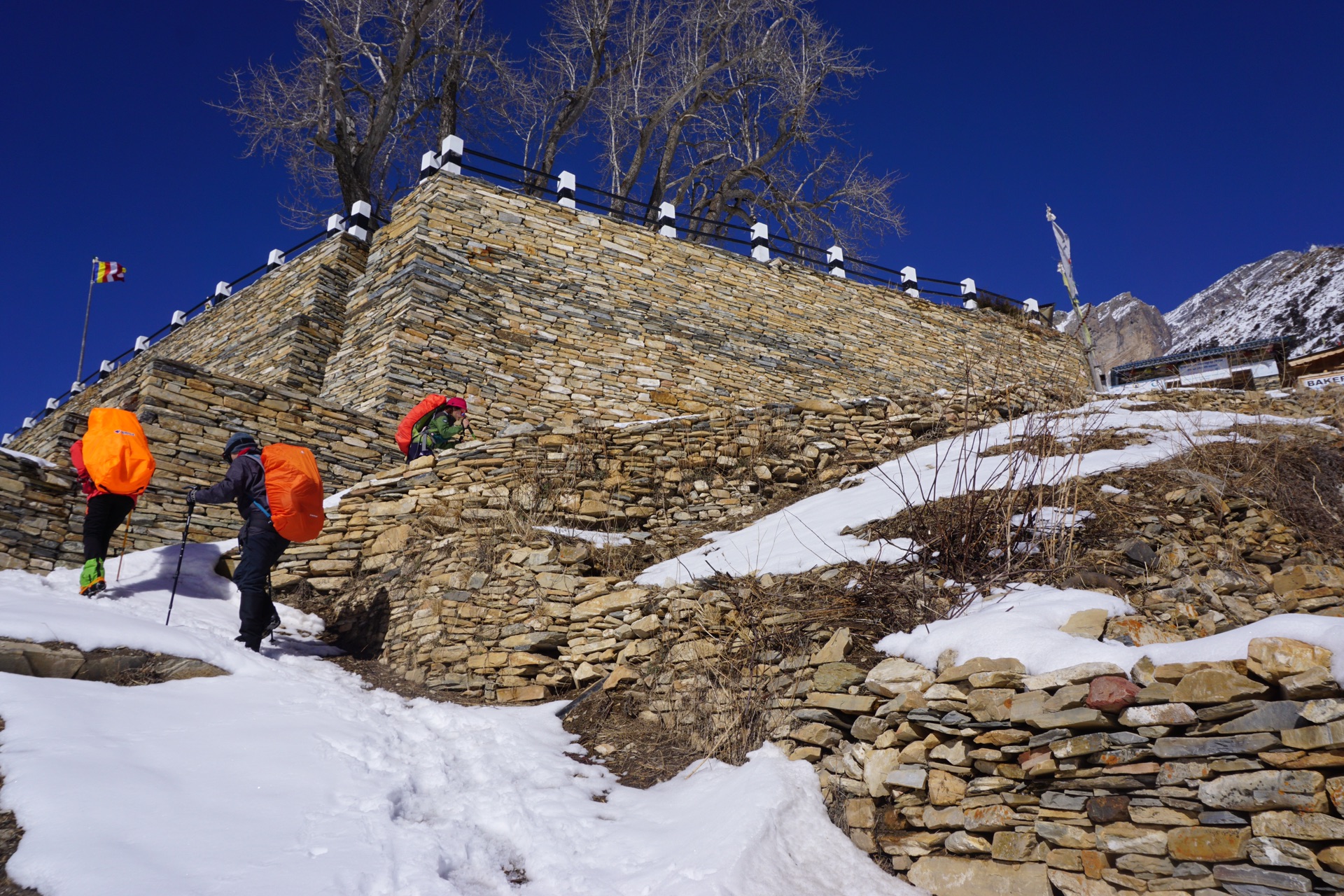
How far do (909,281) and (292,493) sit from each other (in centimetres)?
Answer: 1481

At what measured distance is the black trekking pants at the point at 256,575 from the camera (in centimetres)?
529

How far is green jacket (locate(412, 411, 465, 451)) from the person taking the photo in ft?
28.1

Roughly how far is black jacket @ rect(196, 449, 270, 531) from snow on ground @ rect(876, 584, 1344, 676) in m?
4.16

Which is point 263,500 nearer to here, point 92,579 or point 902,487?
point 92,579

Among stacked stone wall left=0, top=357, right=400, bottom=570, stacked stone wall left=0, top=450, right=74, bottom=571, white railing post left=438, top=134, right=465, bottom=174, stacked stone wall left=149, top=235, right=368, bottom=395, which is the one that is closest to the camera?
stacked stone wall left=0, top=450, right=74, bottom=571

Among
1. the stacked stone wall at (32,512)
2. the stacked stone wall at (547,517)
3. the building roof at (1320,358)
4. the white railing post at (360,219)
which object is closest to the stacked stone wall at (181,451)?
the stacked stone wall at (32,512)

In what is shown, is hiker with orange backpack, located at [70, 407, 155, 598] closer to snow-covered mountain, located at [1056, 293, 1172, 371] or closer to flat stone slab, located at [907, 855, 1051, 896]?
flat stone slab, located at [907, 855, 1051, 896]

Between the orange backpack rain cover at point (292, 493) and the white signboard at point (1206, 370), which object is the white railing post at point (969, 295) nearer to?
the white signboard at point (1206, 370)

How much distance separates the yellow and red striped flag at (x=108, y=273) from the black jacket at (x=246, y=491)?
1656 cm

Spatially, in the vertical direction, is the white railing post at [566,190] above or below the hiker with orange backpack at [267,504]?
above

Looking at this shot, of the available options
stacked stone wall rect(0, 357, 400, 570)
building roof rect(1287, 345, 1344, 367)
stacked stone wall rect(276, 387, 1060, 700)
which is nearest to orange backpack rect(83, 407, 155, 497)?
stacked stone wall rect(276, 387, 1060, 700)

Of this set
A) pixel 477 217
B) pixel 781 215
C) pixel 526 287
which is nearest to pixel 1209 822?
pixel 526 287

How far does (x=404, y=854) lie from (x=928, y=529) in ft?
11.0

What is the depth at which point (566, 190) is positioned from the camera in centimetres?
1388
